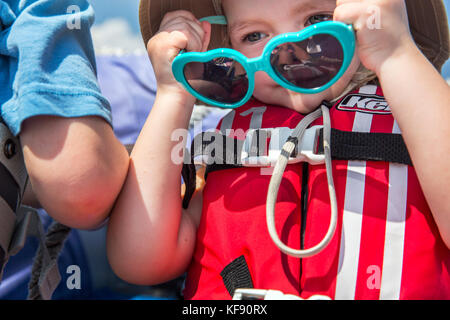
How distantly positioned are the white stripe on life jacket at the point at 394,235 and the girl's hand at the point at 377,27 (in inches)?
8.8

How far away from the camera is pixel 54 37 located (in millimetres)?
852

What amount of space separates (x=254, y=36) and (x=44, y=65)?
50 cm

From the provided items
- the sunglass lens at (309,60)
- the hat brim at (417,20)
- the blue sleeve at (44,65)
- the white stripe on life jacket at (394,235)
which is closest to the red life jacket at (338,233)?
the white stripe on life jacket at (394,235)

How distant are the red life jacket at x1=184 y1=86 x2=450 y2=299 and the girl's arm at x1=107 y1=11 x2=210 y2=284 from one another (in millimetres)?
76

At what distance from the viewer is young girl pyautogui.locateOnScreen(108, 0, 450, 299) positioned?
0.84 meters

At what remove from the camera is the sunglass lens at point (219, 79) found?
93 cm

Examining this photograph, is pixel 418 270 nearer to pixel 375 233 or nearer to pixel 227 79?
pixel 375 233

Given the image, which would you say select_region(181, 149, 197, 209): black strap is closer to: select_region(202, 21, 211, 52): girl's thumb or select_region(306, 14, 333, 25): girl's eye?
select_region(202, 21, 211, 52): girl's thumb

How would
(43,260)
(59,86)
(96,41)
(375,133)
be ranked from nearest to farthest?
(59,86) → (375,133) → (43,260) → (96,41)

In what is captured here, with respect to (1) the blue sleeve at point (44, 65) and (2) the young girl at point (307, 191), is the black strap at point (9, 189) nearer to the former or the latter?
(1) the blue sleeve at point (44, 65)

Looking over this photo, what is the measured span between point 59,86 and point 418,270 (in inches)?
29.1

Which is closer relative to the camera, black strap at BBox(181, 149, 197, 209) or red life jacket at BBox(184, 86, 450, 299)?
red life jacket at BBox(184, 86, 450, 299)

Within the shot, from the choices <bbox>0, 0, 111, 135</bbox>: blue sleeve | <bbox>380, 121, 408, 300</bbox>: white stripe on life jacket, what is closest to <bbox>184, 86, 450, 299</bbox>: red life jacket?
<bbox>380, 121, 408, 300</bbox>: white stripe on life jacket
